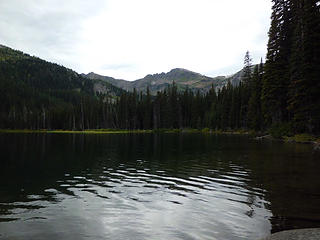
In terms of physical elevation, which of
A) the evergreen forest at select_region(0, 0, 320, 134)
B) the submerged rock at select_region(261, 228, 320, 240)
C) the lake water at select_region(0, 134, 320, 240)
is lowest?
the lake water at select_region(0, 134, 320, 240)

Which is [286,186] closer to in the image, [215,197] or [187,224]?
[215,197]

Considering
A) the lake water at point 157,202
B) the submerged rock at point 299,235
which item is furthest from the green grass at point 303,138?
the submerged rock at point 299,235

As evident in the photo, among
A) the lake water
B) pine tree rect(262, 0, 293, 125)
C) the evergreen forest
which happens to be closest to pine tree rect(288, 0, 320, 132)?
the evergreen forest

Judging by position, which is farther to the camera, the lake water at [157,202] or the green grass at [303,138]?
the green grass at [303,138]

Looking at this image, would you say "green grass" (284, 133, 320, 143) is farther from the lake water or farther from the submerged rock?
the submerged rock

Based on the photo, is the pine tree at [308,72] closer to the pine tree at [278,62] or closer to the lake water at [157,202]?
the pine tree at [278,62]

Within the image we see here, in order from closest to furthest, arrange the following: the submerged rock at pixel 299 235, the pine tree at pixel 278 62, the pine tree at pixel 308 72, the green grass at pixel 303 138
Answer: the submerged rock at pixel 299 235 → the pine tree at pixel 308 72 → the green grass at pixel 303 138 → the pine tree at pixel 278 62

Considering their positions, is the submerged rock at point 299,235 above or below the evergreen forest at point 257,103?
below

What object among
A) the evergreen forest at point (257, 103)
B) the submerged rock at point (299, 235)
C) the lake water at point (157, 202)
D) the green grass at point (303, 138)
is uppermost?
the evergreen forest at point (257, 103)

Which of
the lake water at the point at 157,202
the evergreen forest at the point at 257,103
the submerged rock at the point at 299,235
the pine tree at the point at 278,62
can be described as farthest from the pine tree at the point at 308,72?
the submerged rock at the point at 299,235

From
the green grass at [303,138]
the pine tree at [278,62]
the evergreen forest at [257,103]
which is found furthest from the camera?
the pine tree at [278,62]

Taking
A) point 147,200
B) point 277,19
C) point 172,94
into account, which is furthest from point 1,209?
point 172,94

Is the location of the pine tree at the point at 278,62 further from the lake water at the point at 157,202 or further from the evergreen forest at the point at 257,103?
the lake water at the point at 157,202

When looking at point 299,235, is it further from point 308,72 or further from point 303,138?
point 308,72
